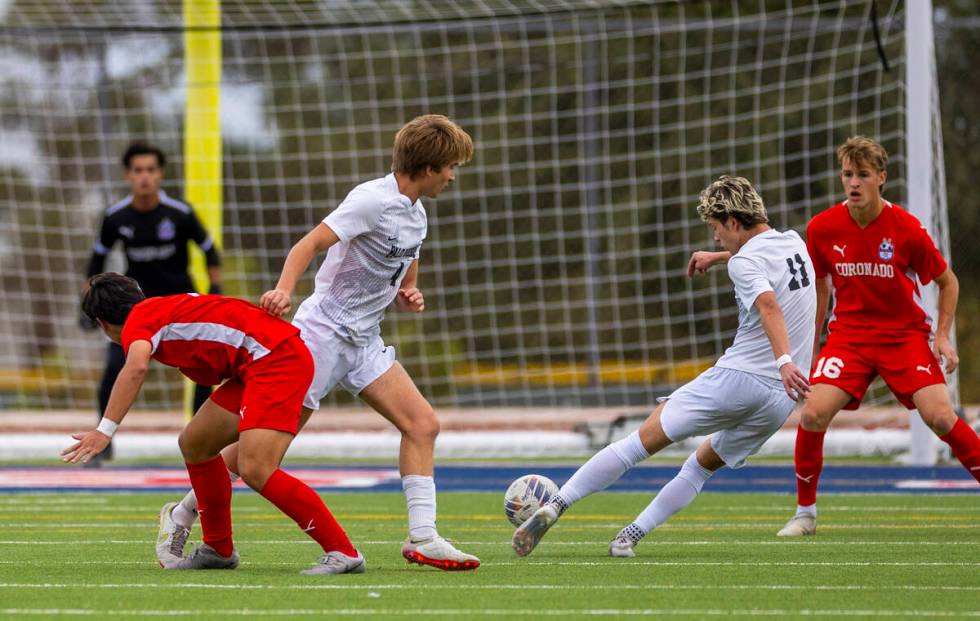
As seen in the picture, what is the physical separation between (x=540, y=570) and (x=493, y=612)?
1117 millimetres

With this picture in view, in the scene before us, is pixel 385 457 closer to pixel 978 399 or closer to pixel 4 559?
pixel 4 559

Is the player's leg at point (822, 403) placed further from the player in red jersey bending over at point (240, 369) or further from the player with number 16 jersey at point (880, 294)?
the player in red jersey bending over at point (240, 369)

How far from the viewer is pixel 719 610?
15.8 feet

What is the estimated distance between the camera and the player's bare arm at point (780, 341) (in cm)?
596

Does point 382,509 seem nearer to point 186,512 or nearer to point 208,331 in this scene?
point 186,512

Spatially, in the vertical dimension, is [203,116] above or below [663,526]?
above

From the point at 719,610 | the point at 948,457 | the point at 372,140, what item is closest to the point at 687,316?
the point at 948,457

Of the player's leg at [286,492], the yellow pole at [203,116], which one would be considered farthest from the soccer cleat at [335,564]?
the yellow pole at [203,116]

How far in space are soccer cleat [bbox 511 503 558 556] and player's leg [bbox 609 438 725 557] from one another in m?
0.34

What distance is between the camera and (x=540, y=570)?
19.3 ft

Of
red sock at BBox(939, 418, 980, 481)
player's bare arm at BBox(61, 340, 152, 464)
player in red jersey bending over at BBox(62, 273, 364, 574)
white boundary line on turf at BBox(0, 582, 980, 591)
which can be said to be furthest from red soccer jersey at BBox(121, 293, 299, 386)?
red sock at BBox(939, 418, 980, 481)

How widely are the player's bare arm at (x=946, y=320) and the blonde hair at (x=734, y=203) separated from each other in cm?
130

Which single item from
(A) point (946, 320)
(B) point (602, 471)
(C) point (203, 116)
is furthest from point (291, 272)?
(C) point (203, 116)

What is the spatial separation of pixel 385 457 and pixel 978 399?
8.30 metres
